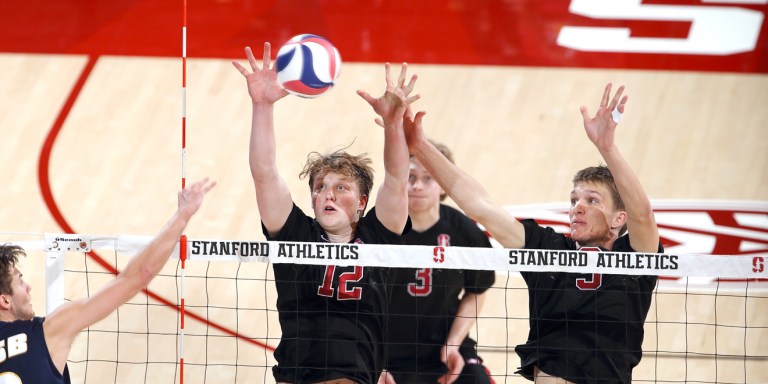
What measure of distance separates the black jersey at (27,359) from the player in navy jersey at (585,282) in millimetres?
2340

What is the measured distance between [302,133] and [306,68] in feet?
17.0

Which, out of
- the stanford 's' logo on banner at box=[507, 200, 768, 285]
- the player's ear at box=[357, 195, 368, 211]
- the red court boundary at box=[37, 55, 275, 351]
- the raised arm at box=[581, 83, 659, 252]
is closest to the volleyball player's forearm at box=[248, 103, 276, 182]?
the player's ear at box=[357, 195, 368, 211]

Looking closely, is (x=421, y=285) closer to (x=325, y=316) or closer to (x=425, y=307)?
(x=425, y=307)

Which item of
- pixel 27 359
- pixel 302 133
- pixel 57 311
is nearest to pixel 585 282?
pixel 57 311

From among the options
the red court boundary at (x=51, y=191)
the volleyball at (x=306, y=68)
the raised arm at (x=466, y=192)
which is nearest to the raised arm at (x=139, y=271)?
the volleyball at (x=306, y=68)

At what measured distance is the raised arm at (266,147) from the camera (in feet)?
20.4

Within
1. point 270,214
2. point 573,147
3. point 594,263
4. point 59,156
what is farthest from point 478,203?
point 59,156

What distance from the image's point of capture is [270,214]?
6.40 meters

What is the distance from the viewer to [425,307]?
8195mm

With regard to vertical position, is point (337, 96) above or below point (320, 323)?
above

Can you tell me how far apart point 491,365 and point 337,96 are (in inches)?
149

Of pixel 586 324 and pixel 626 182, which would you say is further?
pixel 586 324

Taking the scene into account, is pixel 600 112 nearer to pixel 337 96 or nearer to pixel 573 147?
pixel 573 147

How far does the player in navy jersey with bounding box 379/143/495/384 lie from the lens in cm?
795
